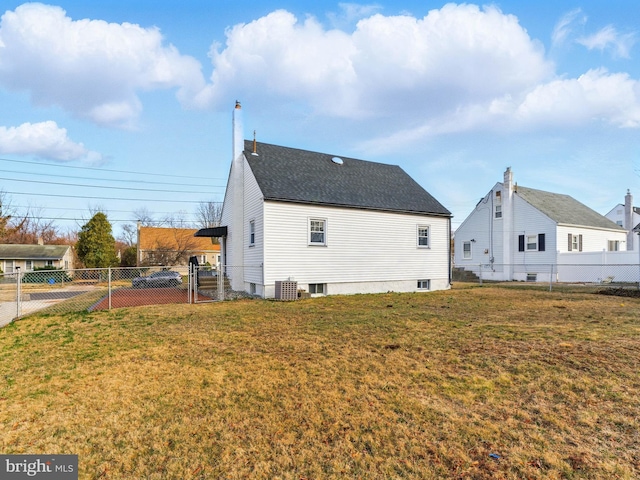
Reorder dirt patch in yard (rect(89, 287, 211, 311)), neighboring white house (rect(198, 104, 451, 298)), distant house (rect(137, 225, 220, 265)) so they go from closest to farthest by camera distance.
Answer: dirt patch in yard (rect(89, 287, 211, 311)) → neighboring white house (rect(198, 104, 451, 298)) → distant house (rect(137, 225, 220, 265))

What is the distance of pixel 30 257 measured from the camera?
3500cm

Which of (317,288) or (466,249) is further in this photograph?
(466,249)

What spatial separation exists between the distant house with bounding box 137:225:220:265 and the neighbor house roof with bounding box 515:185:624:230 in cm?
3101

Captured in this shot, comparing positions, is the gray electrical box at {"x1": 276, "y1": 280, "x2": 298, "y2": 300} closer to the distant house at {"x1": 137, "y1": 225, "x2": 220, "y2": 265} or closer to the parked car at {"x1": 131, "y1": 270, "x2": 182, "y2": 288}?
the parked car at {"x1": 131, "y1": 270, "x2": 182, "y2": 288}

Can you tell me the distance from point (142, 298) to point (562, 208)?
30.5m

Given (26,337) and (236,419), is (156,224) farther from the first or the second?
(236,419)

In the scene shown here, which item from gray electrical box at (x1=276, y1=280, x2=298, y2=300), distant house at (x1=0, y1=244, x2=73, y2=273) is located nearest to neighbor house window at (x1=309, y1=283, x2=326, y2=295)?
gray electrical box at (x1=276, y1=280, x2=298, y2=300)

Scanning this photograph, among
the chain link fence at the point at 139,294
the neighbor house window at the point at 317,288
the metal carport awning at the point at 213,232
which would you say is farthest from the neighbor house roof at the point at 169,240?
the neighbor house window at the point at 317,288

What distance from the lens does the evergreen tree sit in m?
31.6

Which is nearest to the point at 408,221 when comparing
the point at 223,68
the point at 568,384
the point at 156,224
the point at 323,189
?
the point at 323,189


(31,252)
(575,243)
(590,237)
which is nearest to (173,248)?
(31,252)

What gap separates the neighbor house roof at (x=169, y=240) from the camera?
41.3 meters

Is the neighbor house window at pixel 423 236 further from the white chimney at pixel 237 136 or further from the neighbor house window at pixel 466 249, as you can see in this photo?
the neighbor house window at pixel 466 249

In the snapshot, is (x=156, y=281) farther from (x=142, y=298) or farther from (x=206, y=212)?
(x=206, y=212)
